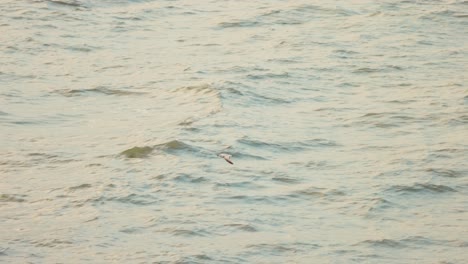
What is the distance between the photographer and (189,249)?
7.01 meters

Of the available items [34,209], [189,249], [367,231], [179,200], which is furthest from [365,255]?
[34,209]

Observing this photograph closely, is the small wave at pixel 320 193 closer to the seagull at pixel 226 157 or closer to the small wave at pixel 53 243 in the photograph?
the seagull at pixel 226 157

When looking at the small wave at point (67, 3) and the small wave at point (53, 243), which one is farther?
the small wave at point (67, 3)

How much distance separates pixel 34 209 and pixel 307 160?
2264 millimetres

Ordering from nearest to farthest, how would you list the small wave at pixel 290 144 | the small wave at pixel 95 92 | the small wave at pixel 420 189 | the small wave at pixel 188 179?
the small wave at pixel 420 189
the small wave at pixel 188 179
the small wave at pixel 290 144
the small wave at pixel 95 92

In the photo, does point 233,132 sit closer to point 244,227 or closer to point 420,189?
point 420,189

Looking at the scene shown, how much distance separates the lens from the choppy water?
7258 mm

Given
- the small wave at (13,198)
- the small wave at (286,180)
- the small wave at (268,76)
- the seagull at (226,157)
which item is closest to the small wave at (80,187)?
the small wave at (13,198)

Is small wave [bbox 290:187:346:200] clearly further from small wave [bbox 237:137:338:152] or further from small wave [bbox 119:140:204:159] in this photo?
small wave [bbox 119:140:204:159]

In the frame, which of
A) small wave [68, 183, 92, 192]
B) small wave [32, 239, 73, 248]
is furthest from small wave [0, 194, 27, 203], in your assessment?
small wave [32, 239, 73, 248]

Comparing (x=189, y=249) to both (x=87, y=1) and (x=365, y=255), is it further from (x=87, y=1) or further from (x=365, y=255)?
(x=87, y=1)

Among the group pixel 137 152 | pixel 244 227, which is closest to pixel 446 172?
pixel 244 227

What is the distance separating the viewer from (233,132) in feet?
31.6

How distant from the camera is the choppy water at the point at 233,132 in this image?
7258 millimetres
